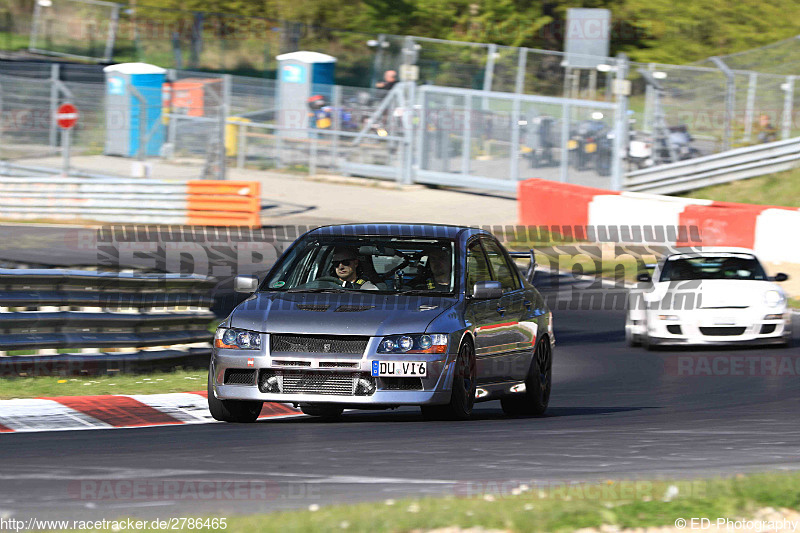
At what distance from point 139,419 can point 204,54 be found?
32854 millimetres

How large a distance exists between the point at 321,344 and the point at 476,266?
1.71 m

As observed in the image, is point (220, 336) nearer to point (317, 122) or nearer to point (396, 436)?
point (396, 436)

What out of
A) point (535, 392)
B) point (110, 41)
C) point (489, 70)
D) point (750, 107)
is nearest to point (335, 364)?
point (535, 392)

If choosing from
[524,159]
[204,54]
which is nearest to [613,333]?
[524,159]

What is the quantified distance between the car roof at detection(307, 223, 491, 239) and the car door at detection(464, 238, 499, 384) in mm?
190

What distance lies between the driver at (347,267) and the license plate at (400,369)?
936 mm

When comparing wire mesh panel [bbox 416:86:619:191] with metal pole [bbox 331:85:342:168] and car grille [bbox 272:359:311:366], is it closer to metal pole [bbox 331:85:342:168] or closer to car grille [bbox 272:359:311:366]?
metal pole [bbox 331:85:342:168]

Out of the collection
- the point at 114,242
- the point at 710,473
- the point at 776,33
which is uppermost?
the point at 776,33

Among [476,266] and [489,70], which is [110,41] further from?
[476,266]

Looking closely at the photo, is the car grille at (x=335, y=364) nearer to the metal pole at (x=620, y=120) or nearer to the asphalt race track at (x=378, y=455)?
the asphalt race track at (x=378, y=455)

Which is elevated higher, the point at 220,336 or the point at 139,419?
the point at 220,336

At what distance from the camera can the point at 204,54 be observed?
135ft

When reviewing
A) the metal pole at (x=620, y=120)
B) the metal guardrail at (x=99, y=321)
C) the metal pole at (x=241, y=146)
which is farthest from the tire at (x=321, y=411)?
the metal pole at (x=241, y=146)

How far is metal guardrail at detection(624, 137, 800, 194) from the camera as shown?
30156mm
